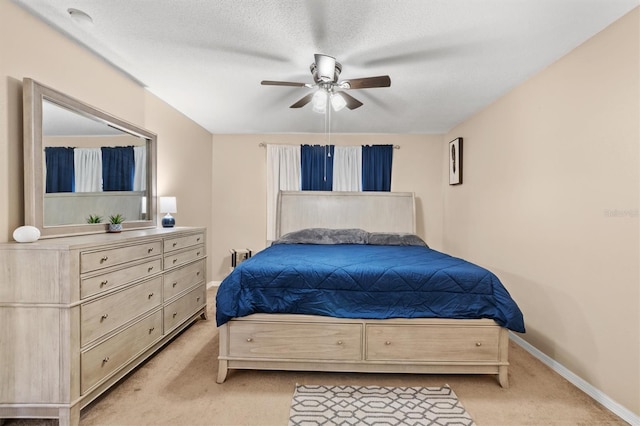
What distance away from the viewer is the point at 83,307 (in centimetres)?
187

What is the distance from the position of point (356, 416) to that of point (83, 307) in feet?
5.90

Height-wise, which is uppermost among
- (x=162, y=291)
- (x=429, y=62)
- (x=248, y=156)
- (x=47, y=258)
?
(x=429, y=62)

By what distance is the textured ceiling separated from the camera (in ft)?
6.37

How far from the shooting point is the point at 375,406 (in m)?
2.05

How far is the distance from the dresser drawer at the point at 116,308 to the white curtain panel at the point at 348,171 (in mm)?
3022

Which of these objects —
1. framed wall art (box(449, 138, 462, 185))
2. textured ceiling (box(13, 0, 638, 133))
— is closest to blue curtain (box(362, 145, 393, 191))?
framed wall art (box(449, 138, 462, 185))

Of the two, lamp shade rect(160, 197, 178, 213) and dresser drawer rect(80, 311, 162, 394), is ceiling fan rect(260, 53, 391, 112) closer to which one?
lamp shade rect(160, 197, 178, 213)

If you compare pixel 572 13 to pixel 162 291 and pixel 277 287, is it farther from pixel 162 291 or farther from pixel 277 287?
pixel 162 291

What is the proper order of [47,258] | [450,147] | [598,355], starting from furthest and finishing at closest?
[450,147] < [598,355] < [47,258]

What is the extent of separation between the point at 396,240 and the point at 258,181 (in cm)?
236

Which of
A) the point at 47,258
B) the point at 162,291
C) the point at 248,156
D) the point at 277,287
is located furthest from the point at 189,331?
the point at 248,156

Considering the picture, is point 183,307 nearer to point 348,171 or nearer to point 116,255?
point 116,255

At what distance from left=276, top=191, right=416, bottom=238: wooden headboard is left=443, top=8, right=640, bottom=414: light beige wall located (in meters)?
1.43

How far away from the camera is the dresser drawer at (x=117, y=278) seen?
191 centimetres
